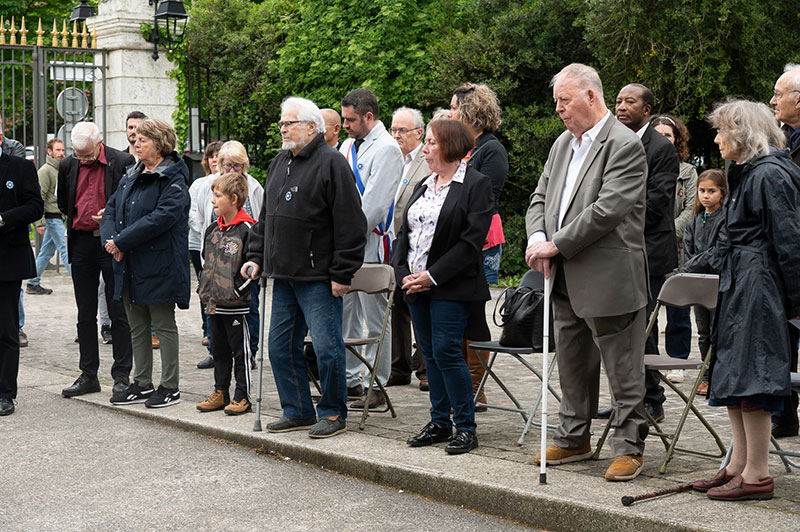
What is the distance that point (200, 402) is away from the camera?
8.32m

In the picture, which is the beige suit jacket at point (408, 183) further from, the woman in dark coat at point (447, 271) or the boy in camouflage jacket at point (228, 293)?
the woman in dark coat at point (447, 271)

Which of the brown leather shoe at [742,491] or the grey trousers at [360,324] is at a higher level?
the grey trousers at [360,324]

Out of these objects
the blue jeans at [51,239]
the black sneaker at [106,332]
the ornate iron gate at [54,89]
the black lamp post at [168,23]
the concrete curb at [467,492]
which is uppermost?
the black lamp post at [168,23]

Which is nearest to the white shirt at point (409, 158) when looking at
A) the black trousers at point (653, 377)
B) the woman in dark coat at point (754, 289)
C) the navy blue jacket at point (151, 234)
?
the navy blue jacket at point (151, 234)

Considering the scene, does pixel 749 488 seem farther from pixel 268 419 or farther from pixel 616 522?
pixel 268 419

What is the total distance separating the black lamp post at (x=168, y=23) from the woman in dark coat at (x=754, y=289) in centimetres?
1489

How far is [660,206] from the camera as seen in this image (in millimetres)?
6863

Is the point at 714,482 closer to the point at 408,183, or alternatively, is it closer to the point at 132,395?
the point at 408,183

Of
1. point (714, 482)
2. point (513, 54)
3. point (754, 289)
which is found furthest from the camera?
point (513, 54)

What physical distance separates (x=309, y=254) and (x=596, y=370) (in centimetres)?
194

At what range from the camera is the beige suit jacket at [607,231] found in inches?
Result: 217

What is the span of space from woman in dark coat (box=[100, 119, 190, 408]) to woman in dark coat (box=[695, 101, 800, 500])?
4.14 metres

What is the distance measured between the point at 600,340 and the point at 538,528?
1036 millimetres

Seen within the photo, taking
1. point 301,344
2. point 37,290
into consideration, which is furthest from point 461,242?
point 37,290
